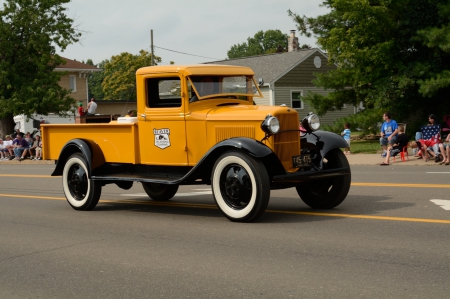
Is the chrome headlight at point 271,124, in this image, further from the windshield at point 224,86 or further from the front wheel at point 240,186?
the windshield at point 224,86

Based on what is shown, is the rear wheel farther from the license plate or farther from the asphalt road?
the license plate

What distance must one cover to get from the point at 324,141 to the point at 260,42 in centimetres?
13385

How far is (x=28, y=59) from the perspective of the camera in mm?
44656

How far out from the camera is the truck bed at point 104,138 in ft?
34.9

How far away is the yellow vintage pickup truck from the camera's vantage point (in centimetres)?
902

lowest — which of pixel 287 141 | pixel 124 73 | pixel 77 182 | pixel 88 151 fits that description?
pixel 77 182

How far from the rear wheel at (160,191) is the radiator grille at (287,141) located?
308 centimetres

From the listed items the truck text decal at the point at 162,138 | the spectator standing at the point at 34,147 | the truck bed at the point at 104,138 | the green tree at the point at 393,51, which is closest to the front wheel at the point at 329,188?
the truck text decal at the point at 162,138

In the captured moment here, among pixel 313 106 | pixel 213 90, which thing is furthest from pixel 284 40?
pixel 213 90

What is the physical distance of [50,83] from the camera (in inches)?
1775

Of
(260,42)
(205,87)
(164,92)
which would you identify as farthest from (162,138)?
(260,42)

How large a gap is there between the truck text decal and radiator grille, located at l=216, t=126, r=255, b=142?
35.8 inches

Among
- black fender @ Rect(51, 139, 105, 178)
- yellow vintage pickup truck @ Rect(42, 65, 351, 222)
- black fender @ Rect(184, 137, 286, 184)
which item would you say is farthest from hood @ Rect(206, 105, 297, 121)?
black fender @ Rect(51, 139, 105, 178)

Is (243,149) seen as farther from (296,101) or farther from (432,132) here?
(296,101)
